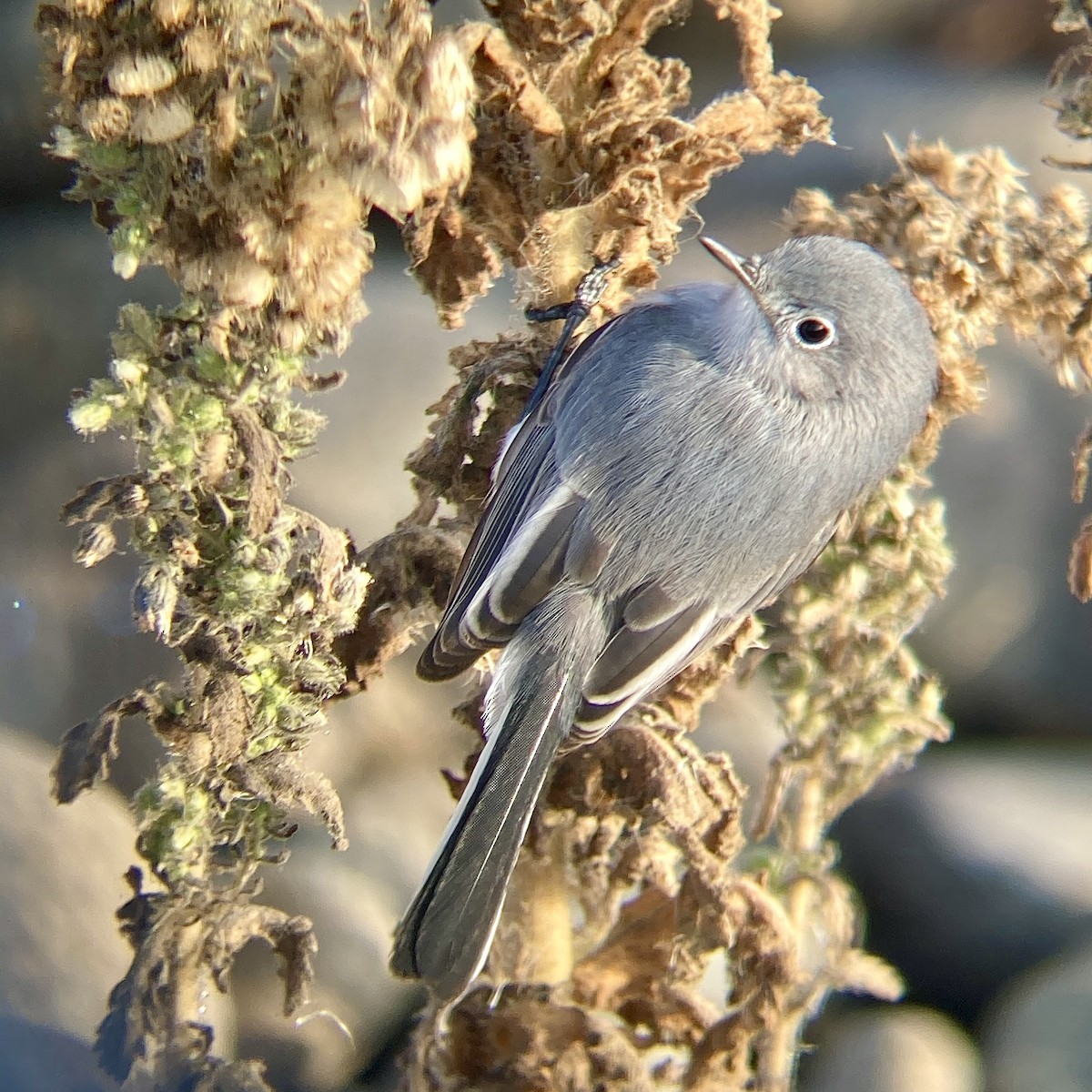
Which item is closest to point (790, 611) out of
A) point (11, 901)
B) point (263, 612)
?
point (263, 612)

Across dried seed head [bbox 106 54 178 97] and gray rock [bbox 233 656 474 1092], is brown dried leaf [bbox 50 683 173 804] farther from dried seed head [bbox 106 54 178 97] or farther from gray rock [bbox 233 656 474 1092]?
gray rock [bbox 233 656 474 1092]

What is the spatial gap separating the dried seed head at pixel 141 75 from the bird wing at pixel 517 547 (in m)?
0.50

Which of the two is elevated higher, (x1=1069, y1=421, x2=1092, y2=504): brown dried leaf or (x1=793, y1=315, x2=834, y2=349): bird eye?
(x1=1069, y1=421, x2=1092, y2=504): brown dried leaf

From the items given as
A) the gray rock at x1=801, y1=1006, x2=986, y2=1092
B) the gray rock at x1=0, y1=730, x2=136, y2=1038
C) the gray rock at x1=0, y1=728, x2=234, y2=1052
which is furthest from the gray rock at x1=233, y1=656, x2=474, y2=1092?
the gray rock at x1=801, y1=1006, x2=986, y2=1092

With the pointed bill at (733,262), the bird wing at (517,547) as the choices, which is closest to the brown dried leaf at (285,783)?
the bird wing at (517,547)

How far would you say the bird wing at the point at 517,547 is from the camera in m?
1.16

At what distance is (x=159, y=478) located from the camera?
75 cm

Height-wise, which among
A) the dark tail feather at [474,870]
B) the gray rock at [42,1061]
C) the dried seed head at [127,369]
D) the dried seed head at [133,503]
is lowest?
the gray rock at [42,1061]

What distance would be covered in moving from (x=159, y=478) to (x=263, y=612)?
11 centimetres

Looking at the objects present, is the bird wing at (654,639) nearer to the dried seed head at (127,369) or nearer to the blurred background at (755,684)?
the dried seed head at (127,369)

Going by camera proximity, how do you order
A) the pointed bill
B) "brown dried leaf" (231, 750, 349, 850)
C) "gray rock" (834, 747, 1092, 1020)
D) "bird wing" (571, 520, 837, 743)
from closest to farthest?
"brown dried leaf" (231, 750, 349, 850) → "bird wing" (571, 520, 837, 743) → the pointed bill → "gray rock" (834, 747, 1092, 1020)

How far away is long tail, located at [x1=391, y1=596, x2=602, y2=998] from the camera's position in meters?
1.05

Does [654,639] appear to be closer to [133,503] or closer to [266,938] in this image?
[266,938]

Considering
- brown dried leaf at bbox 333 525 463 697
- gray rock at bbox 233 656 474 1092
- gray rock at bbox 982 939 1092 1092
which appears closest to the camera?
brown dried leaf at bbox 333 525 463 697
